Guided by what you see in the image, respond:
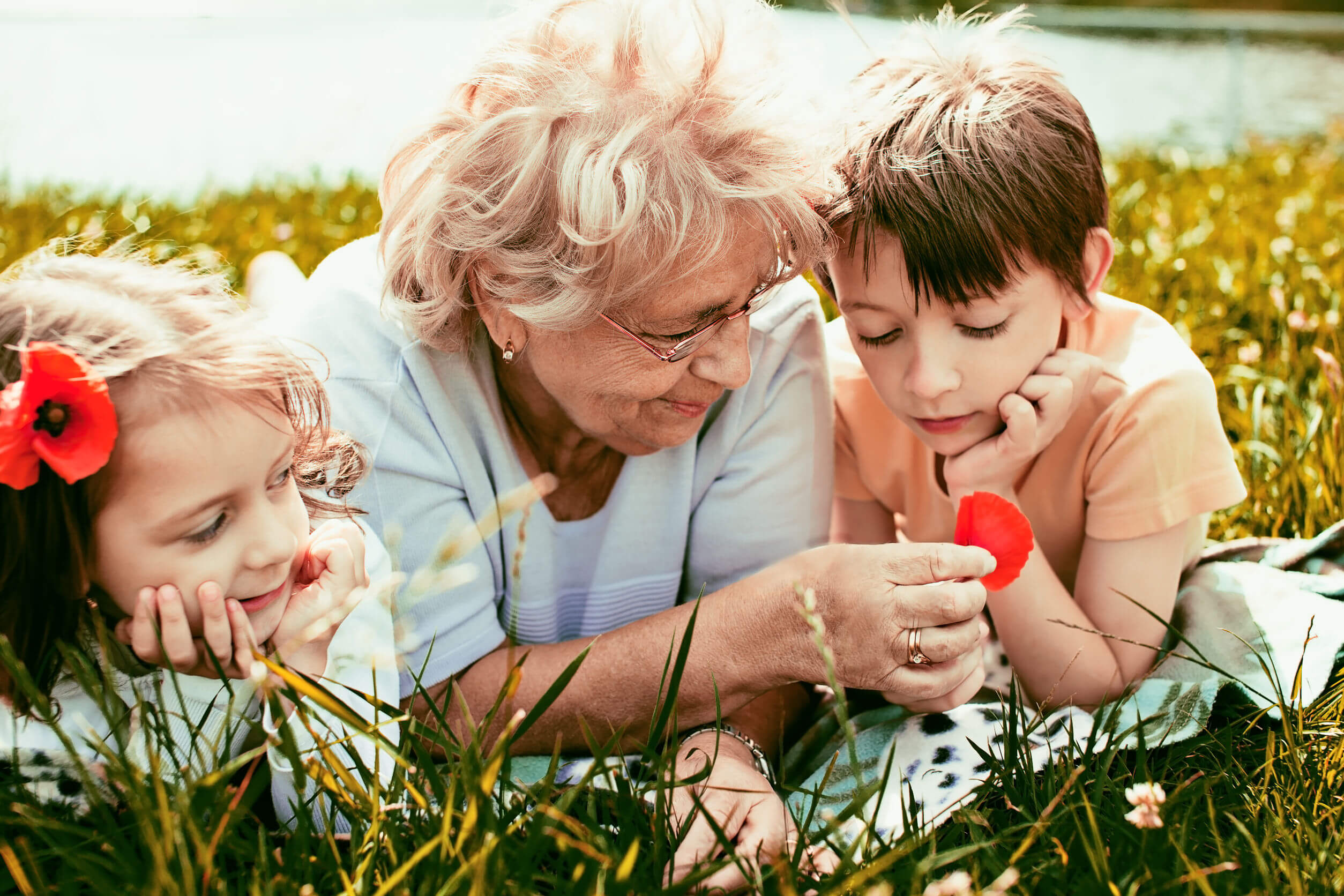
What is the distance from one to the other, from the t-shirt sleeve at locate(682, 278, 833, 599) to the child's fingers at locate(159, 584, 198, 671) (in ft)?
3.61

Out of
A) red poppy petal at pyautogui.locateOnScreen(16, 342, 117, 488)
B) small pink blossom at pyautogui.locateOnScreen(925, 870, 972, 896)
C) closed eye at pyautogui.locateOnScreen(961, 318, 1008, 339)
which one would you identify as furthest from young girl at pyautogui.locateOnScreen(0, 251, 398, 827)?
closed eye at pyautogui.locateOnScreen(961, 318, 1008, 339)

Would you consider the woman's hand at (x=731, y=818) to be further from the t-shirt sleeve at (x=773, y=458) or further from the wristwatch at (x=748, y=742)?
the t-shirt sleeve at (x=773, y=458)

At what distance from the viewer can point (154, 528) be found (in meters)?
1.55

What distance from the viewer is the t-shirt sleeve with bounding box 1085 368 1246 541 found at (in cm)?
218

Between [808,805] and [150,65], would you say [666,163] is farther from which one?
[150,65]

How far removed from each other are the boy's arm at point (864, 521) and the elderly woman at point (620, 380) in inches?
17.3

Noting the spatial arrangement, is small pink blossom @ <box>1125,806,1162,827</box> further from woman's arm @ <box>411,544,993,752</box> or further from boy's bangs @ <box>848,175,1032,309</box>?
boy's bangs @ <box>848,175,1032,309</box>

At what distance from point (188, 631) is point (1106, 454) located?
5.50 feet

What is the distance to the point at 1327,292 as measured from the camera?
12.4 feet

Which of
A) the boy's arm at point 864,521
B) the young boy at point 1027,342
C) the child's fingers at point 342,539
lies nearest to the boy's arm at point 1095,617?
the young boy at point 1027,342

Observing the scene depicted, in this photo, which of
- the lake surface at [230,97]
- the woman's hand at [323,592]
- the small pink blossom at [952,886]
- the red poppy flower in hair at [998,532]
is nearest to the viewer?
the small pink blossom at [952,886]

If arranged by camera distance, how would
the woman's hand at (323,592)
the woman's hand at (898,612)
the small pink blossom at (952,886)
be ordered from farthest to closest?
the woman's hand at (898,612) < the woman's hand at (323,592) < the small pink blossom at (952,886)

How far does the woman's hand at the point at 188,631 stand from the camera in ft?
5.14

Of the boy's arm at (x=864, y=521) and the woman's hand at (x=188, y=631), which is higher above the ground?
the woman's hand at (x=188, y=631)
